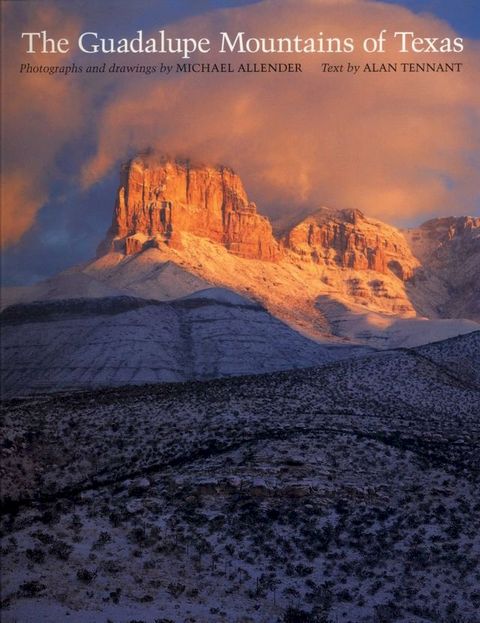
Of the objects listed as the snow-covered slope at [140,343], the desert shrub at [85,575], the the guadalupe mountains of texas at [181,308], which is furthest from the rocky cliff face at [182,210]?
the desert shrub at [85,575]

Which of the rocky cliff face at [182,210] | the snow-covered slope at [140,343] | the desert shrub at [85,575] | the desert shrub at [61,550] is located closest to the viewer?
the desert shrub at [85,575]

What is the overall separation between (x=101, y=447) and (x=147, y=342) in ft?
199

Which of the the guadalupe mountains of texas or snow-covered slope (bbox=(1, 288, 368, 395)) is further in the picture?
the the guadalupe mountains of texas

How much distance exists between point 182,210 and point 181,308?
250 ft

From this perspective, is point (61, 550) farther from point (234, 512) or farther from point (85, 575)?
point (234, 512)

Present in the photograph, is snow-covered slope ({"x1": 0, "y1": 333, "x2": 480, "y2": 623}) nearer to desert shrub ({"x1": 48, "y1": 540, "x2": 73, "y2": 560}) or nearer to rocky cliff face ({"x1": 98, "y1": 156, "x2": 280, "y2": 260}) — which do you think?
desert shrub ({"x1": 48, "y1": 540, "x2": 73, "y2": 560})

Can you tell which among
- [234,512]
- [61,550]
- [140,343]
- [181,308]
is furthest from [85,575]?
[181,308]

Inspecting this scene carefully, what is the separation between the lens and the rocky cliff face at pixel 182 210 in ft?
575

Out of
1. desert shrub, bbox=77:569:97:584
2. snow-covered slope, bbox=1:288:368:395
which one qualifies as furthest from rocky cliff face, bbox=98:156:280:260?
desert shrub, bbox=77:569:97:584

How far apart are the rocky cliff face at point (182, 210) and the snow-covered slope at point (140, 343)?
217 ft

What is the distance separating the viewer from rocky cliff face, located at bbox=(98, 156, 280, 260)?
175 metres

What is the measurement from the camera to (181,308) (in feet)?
351

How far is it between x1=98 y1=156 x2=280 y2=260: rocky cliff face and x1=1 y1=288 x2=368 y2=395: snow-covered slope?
2604 inches

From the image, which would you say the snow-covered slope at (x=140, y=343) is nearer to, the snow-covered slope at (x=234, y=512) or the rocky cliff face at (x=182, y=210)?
the snow-covered slope at (x=234, y=512)
